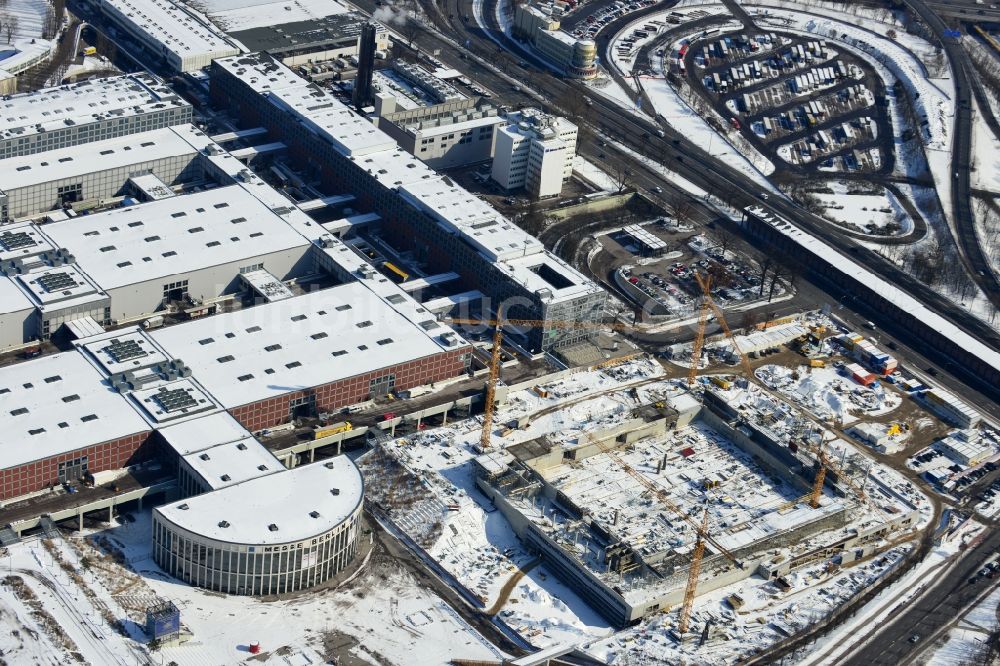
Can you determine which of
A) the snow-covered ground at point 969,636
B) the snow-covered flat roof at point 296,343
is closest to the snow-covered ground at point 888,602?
the snow-covered ground at point 969,636

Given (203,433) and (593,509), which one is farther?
(593,509)

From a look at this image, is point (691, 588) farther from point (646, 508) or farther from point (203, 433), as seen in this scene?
point (203, 433)

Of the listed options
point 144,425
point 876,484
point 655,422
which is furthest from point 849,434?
point 144,425

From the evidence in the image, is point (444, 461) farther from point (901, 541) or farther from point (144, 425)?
point (901, 541)

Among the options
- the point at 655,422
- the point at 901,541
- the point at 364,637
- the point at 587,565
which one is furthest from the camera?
the point at 655,422

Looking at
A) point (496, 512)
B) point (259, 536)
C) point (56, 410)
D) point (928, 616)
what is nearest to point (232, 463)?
point (259, 536)

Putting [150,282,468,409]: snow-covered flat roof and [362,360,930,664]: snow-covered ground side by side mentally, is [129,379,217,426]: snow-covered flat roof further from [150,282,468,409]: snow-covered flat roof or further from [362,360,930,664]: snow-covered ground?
[362,360,930,664]: snow-covered ground

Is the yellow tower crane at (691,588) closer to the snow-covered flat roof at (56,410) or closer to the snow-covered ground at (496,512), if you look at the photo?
the snow-covered ground at (496,512)
